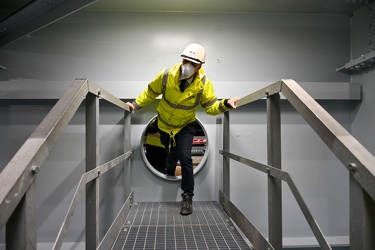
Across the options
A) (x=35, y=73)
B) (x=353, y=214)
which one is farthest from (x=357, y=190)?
(x=35, y=73)

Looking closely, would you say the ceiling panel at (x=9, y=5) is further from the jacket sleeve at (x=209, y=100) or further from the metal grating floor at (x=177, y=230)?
the metal grating floor at (x=177, y=230)

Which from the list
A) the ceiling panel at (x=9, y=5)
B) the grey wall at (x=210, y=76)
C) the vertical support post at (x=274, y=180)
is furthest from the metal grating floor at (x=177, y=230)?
the ceiling panel at (x=9, y=5)

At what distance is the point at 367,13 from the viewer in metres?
3.18

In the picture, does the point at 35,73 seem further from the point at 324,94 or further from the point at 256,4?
the point at 324,94

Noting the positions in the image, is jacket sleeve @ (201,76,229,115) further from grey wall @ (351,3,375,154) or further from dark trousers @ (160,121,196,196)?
grey wall @ (351,3,375,154)

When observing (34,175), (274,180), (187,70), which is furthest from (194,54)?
(34,175)

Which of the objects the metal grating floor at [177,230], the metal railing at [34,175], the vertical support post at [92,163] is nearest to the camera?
the metal railing at [34,175]

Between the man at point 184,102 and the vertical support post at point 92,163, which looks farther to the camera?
the man at point 184,102

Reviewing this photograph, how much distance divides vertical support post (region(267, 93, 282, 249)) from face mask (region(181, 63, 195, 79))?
1.03 meters

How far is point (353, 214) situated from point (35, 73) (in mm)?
3582

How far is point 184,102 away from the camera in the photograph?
271 centimetres

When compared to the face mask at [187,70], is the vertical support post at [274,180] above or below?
below

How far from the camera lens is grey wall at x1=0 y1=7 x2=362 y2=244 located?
334 cm

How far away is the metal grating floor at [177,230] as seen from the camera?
205 cm
